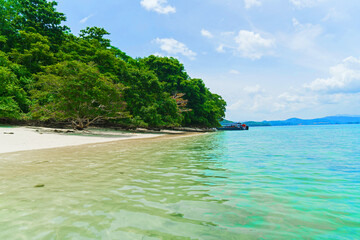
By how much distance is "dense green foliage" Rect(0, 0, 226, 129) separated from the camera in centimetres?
2184

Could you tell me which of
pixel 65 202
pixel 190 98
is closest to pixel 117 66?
pixel 190 98

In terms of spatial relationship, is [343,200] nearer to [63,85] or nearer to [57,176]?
[57,176]

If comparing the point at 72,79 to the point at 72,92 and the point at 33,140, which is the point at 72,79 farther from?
the point at 33,140

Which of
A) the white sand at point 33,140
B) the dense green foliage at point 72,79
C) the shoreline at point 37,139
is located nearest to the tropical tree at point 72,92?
the dense green foliage at point 72,79

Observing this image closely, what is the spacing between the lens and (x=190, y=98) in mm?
48719

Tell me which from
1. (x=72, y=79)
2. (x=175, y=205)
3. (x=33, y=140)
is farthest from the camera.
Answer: (x=72, y=79)

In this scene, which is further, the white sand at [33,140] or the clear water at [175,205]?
the white sand at [33,140]

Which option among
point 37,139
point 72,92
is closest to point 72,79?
point 72,92

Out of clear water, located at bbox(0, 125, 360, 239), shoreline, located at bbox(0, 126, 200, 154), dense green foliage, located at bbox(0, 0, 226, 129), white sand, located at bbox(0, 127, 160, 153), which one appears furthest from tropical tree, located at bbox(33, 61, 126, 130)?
clear water, located at bbox(0, 125, 360, 239)

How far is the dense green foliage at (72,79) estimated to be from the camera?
21.8 meters

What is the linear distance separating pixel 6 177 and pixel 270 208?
6279mm

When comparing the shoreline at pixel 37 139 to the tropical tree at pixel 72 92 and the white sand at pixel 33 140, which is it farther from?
the tropical tree at pixel 72 92

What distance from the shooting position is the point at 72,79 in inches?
845

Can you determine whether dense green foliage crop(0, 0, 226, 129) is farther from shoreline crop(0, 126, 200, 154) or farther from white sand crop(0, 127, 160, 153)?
white sand crop(0, 127, 160, 153)
